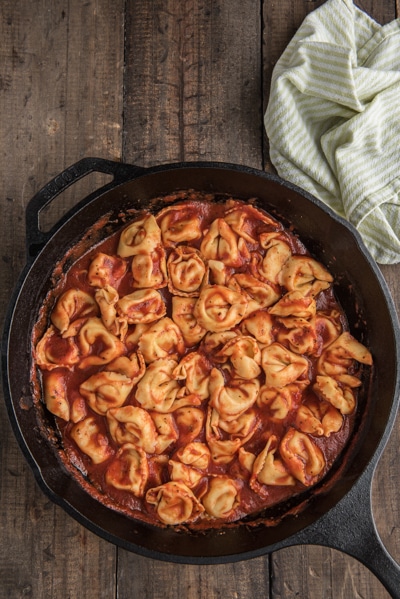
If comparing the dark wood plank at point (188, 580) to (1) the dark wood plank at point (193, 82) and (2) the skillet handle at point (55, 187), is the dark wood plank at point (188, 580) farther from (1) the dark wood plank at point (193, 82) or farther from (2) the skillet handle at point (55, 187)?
(1) the dark wood plank at point (193, 82)

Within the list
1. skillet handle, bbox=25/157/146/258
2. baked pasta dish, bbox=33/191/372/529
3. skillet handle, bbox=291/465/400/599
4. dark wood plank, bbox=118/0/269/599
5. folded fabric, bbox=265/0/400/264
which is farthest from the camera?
dark wood plank, bbox=118/0/269/599

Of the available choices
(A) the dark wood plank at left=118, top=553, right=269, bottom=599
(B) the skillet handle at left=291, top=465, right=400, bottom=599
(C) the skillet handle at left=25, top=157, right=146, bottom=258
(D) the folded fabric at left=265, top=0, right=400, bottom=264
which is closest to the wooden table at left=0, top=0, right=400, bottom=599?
(A) the dark wood plank at left=118, top=553, right=269, bottom=599

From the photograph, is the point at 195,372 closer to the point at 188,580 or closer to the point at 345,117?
the point at 188,580

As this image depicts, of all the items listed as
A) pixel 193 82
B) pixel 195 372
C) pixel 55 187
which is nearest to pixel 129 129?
pixel 193 82

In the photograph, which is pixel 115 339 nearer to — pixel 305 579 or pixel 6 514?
pixel 6 514

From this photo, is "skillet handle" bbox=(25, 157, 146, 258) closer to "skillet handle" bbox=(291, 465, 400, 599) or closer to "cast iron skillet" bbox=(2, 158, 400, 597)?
"cast iron skillet" bbox=(2, 158, 400, 597)

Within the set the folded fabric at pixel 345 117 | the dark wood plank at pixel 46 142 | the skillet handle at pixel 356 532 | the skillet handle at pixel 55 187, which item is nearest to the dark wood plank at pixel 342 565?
the skillet handle at pixel 356 532
